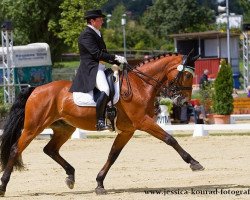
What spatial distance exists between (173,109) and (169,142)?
523 inches

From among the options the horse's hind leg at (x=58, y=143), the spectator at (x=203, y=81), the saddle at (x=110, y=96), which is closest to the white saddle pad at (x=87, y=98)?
the saddle at (x=110, y=96)

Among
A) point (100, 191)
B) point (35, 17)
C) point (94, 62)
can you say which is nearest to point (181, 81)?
point (94, 62)

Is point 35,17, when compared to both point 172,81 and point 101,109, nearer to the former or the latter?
point 172,81

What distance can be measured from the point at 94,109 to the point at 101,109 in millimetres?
156

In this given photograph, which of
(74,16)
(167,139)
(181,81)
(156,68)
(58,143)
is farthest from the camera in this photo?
(74,16)

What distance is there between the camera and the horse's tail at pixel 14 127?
1112cm

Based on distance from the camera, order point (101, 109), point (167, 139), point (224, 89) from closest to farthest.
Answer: point (167, 139)
point (101, 109)
point (224, 89)

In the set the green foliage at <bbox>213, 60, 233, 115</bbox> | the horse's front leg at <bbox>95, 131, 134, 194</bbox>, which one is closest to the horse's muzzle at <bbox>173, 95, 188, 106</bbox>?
the horse's front leg at <bbox>95, 131, 134, 194</bbox>

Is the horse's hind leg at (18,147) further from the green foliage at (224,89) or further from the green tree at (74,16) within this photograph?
the green tree at (74,16)

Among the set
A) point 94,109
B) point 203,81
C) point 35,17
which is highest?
point 35,17

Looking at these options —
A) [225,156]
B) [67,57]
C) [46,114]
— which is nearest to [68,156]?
[225,156]

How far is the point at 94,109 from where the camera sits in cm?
1073

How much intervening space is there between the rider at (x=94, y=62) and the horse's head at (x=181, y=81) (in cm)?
76

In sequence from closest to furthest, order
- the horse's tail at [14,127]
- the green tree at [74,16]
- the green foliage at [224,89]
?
the horse's tail at [14,127] < the green foliage at [224,89] < the green tree at [74,16]
